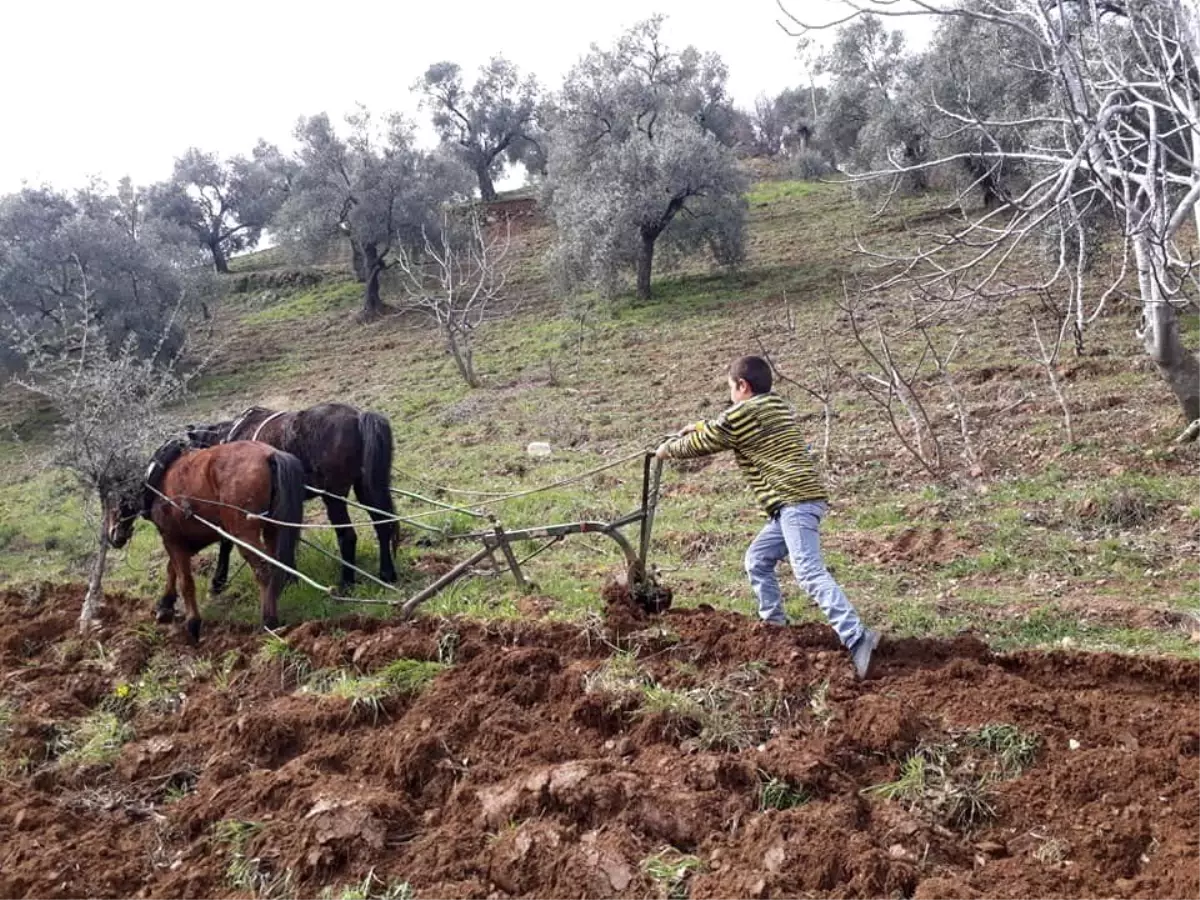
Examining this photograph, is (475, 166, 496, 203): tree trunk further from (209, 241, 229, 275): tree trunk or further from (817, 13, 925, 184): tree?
(817, 13, 925, 184): tree

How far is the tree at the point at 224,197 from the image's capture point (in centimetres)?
4694

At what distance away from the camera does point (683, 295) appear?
1057 inches

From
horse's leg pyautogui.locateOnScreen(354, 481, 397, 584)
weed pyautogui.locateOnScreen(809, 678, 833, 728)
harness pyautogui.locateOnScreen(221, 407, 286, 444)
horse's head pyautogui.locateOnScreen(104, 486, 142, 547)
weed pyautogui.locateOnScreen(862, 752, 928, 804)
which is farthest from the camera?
harness pyautogui.locateOnScreen(221, 407, 286, 444)

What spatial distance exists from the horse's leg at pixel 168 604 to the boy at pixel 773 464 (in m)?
4.68

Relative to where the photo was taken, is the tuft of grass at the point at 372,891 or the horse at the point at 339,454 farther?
the horse at the point at 339,454

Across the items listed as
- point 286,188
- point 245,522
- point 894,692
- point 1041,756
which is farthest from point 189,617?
point 286,188

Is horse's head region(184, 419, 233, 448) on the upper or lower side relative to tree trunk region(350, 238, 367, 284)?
lower

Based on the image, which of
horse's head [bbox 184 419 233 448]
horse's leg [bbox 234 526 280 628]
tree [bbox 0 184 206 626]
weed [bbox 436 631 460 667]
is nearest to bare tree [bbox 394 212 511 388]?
tree [bbox 0 184 206 626]

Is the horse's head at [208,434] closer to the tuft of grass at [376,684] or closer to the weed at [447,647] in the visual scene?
the tuft of grass at [376,684]

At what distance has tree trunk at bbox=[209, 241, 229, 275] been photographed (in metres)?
46.7

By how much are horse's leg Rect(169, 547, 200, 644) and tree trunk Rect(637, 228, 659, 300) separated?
20574 mm

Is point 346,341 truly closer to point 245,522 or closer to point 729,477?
point 729,477

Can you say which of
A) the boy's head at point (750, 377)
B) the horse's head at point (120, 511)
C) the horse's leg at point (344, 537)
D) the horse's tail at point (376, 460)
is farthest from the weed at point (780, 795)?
the horse's head at point (120, 511)

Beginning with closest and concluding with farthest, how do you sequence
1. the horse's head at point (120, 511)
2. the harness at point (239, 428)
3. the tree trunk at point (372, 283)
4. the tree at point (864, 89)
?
→ the horse's head at point (120, 511) → the harness at point (239, 428) → the tree at point (864, 89) → the tree trunk at point (372, 283)
